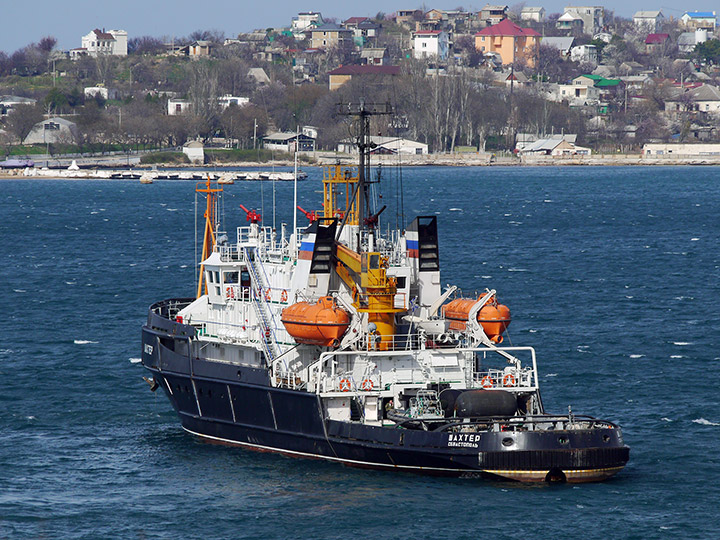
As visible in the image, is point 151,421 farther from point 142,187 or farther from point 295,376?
point 142,187

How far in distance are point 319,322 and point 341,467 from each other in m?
4.34

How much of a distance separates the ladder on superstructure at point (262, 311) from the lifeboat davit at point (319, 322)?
6.25 ft

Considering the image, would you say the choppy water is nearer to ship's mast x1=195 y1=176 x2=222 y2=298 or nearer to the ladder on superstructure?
the ladder on superstructure

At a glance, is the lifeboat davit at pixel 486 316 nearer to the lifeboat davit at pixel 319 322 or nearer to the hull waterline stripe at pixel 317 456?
the lifeboat davit at pixel 319 322

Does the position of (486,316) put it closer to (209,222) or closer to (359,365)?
(359,365)

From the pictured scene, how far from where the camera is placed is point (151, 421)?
4541cm

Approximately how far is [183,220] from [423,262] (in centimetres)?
8426

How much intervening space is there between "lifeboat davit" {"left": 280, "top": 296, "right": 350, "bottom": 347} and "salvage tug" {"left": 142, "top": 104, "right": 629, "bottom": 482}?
44 mm

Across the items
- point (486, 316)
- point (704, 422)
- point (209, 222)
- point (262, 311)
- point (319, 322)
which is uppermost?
point (209, 222)

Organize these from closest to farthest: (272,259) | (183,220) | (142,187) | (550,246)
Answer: (272,259), (550,246), (183,220), (142,187)

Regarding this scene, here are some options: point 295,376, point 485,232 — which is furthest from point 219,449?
point 485,232

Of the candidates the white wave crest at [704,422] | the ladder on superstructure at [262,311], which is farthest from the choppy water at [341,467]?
the ladder on superstructure at [262,311]

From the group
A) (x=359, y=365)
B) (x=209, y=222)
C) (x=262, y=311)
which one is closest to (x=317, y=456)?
(x=359, y=365)

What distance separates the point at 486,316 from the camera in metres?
40.7
